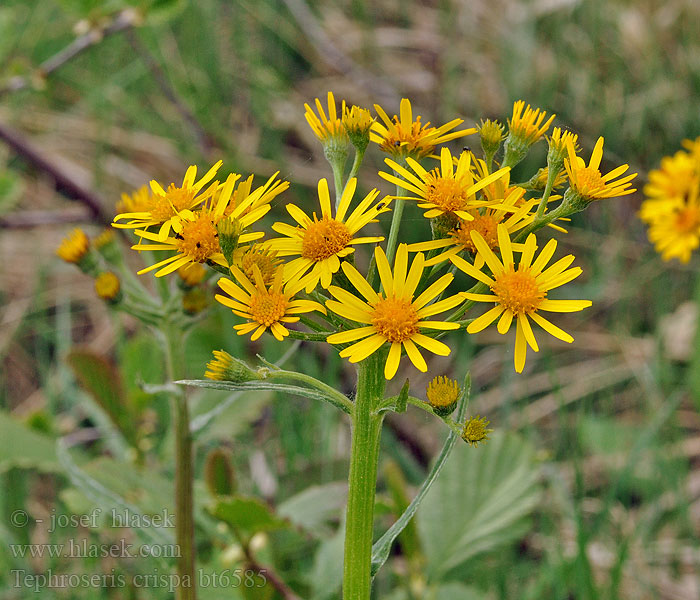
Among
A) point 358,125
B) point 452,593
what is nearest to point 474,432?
point 358,125

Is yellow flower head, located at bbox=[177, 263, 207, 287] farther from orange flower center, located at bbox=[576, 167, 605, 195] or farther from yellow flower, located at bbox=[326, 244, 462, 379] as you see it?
orange flower center, located at bbox=[576, 167, 605, 195]

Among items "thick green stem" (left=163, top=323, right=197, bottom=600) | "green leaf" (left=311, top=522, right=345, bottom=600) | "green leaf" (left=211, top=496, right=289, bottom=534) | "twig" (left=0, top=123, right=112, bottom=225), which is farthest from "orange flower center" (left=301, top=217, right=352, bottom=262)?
"twig" (left=0, top=123, right=112, bottom=225)

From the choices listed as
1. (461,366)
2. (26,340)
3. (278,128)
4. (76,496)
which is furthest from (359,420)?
(278,128)

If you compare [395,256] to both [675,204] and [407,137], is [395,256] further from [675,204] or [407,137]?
[675,204]

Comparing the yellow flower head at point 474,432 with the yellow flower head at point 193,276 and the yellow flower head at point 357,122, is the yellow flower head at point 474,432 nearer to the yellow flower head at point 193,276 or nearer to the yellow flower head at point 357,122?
the yellow flower head at point 357,122

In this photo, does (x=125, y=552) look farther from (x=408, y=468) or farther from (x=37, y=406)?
(x=37, y=406)

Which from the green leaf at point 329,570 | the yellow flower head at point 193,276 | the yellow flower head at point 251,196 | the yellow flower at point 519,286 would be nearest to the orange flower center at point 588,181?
the yellow flower at point 519,286
